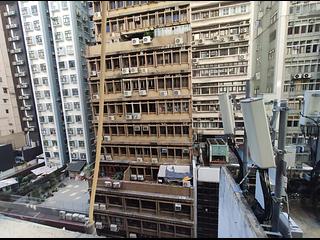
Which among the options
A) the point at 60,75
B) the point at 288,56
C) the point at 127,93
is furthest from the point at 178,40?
the point at 60,75

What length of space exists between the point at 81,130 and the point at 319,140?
730 centimetres

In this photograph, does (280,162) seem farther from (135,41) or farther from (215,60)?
(215,60)

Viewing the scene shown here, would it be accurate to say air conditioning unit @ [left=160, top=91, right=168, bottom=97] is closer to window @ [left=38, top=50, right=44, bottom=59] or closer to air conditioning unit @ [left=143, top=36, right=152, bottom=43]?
air conditioning unit @ [left=143, top=36, right=152, bottom=43]

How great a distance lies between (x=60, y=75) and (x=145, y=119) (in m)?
4.99

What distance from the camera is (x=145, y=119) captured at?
4.01m

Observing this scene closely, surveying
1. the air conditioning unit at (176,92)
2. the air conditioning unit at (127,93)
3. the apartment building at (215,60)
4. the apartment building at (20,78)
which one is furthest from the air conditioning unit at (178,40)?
the apartment building at (20,78)

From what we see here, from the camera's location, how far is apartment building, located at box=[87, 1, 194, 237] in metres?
3.54

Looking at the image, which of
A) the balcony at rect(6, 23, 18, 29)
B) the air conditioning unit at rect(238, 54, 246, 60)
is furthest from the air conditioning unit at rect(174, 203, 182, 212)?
the balcony at rect(6, 23, 18, 29)

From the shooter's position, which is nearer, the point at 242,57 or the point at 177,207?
the point at 177,207

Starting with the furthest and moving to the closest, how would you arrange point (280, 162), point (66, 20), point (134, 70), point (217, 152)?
point (66, 20), point (217, 152), point (134, 70), point (280, 162)

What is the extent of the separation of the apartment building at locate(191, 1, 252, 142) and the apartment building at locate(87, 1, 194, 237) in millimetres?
2229

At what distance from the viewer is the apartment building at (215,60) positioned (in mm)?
5750

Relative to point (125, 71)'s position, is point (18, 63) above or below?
above

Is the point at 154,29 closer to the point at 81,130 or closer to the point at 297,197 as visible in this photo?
the point at 297,197
